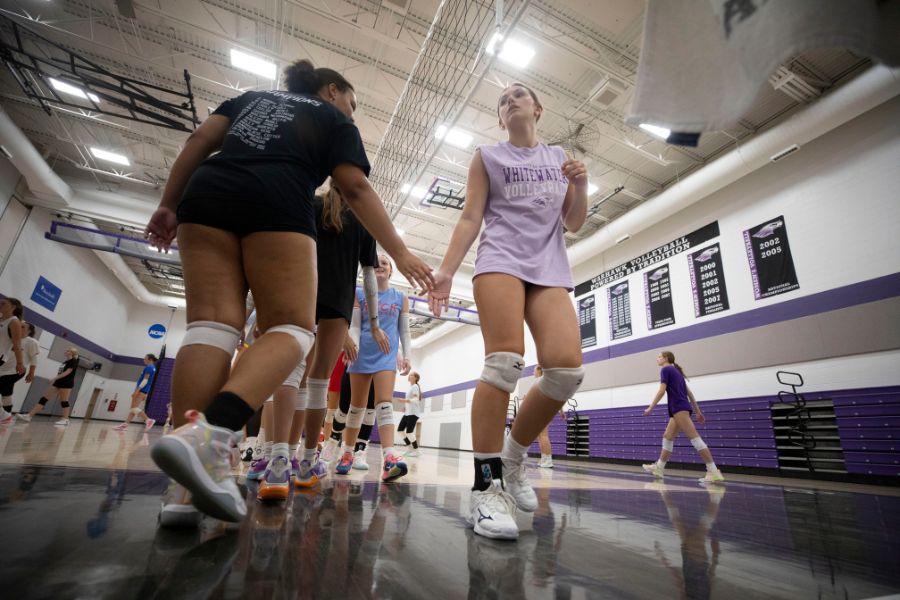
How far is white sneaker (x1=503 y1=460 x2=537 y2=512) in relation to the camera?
1.52 m

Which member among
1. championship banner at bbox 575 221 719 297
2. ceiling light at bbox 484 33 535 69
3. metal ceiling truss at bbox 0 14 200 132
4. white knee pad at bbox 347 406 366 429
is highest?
ceiling light at bbox 484 33 535 69

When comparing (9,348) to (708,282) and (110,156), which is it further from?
(708,282)

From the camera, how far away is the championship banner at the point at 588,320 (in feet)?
35.4

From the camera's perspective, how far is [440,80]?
7.26 metres

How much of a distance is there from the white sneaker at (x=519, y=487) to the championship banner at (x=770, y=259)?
770cm

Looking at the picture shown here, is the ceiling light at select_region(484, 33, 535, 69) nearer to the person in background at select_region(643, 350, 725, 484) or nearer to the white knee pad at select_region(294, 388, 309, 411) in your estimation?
the person in background at select_region(643, 350, 725, 484)

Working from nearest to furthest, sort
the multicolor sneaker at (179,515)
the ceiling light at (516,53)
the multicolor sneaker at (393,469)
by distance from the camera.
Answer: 1. the multicolor sneaker at (179,515)
2. the multicolor sneaker at (393,469)
3. the ceiling light at (516,53)

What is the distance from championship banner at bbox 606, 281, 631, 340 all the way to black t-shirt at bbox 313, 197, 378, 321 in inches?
352

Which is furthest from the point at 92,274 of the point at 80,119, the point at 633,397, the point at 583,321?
the point at 633,397

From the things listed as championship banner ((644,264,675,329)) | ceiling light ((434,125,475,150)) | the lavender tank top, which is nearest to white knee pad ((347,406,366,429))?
the lavender tank top

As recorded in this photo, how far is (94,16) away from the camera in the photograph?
23.0 ft

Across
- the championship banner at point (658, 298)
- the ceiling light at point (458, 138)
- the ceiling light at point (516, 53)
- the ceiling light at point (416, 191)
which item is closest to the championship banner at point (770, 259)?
the championship banner at point (658, 298)

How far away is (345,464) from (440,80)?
6718 millimetres

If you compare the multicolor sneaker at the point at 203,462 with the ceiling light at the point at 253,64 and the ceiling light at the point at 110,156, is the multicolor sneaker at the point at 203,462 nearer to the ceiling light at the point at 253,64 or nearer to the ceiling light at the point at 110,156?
the ceiling light at the point at 253,64
